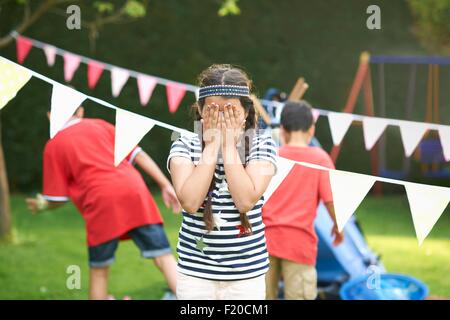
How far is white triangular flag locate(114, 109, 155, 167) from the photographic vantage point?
3.27 metres

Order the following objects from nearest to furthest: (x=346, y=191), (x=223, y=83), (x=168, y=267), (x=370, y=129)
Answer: (x=223, y=83) < (x=346, y=191) < (x=168, y=267) < (x=370, y=129)

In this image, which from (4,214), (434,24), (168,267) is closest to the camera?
(168,267)

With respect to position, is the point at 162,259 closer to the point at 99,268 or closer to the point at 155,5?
the point at 99,268

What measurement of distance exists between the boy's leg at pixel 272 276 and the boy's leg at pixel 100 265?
3.18ft

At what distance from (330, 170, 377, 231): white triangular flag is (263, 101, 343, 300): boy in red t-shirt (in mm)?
867

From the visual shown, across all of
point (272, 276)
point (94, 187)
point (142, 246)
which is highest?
point (94, 187)

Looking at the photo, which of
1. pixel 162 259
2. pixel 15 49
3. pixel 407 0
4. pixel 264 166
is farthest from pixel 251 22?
pixel 264 166

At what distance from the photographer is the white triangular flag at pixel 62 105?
3279mm

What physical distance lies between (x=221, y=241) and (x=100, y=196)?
5.82 feet

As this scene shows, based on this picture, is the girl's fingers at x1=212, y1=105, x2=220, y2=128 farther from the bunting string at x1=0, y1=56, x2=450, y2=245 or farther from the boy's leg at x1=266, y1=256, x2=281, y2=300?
the boy's leg at x1=266, y1=256, x2=281, y2=300

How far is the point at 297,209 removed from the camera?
13.4 feet

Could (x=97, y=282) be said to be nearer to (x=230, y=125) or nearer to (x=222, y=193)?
(x=222, y=193)

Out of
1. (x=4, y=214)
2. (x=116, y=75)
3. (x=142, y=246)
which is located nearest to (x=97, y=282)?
(x=142, y=246)
